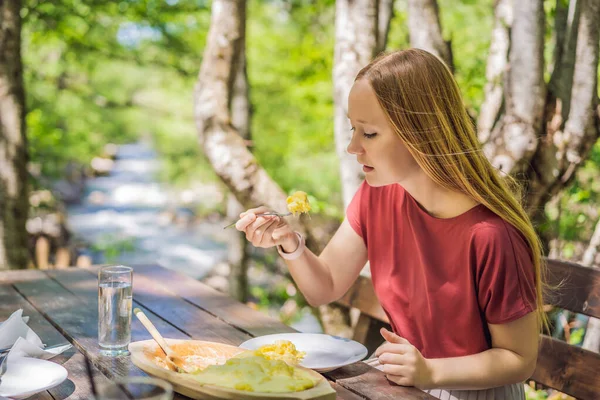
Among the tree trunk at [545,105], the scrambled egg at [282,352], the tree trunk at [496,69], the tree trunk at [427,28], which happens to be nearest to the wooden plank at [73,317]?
the scrambled egg at [282,352]

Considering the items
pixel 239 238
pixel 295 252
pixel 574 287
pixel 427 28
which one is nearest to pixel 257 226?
pixel 295 252

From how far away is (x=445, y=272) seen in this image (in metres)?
1.68

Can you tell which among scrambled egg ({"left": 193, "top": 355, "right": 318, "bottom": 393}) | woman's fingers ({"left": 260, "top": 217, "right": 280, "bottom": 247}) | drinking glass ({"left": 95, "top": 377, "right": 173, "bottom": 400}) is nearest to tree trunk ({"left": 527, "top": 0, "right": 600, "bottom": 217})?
woman's fingers ({"left": 260, "top": 217, "right": 280, "bottom": 247})

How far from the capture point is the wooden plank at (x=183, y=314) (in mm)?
1729

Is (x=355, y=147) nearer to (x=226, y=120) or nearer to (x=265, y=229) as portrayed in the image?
(x=265, y=229)

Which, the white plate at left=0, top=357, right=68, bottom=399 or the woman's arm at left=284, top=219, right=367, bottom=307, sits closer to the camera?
the white plate at left=0, top=357, right=68, bottom=399

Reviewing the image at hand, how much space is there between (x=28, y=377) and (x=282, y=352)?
0.48m

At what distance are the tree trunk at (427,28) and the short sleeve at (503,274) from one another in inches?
72.0

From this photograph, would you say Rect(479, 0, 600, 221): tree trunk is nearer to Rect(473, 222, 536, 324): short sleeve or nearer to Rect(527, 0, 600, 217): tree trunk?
Rect(527, 0, 600, 217): tree trunk

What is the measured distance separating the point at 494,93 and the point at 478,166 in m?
1.93

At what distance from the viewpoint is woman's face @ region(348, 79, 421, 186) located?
1.61 metres

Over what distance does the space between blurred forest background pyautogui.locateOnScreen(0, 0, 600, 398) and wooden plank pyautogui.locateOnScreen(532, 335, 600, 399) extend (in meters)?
0.96

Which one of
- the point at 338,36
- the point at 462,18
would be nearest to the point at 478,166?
the point at 338,36

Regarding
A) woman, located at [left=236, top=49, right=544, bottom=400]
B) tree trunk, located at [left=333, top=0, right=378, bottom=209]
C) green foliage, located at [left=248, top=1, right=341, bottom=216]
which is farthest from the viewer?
green foliage, located at [left=248, top=1, right=341, bottom=216]
